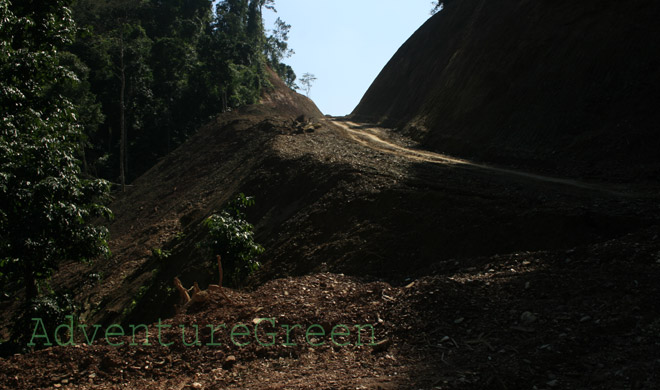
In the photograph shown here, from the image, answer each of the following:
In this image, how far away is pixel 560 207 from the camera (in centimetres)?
845

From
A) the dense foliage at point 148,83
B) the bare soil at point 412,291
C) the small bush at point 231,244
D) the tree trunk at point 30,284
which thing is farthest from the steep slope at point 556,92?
the dense foliage at point 148,83

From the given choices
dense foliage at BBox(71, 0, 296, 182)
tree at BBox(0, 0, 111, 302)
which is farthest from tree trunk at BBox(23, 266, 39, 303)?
dense foliage at BBox(71, 0, 296, 182)

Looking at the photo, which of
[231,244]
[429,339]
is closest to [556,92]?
[231,244]

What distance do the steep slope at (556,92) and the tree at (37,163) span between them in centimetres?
1246

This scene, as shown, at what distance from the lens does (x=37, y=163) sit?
8.43m

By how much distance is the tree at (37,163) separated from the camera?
26.7 ft

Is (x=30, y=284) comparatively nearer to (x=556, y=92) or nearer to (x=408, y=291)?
(x=408, y=291)

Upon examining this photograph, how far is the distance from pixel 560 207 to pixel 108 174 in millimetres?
32252

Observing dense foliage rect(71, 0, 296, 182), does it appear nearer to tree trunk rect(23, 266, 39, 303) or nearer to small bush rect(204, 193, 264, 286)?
tree trunk rect(23, 266, 39, 303)

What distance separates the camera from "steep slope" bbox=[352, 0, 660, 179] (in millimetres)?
13352

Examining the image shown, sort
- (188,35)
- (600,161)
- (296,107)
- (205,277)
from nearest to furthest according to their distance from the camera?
(205,277)
(600,161)
(188,35)
(296,107)

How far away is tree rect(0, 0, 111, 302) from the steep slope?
40.9 ft

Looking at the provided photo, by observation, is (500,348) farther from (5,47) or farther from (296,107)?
(296,107)

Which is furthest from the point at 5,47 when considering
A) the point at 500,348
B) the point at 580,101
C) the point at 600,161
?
the point at 580,101
